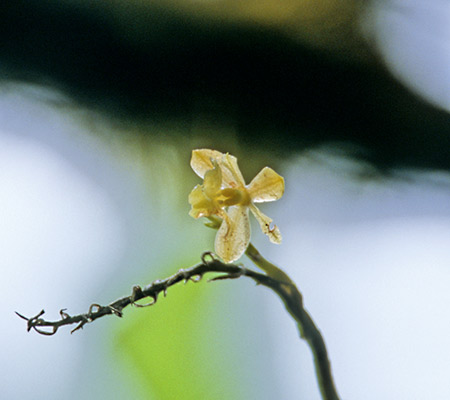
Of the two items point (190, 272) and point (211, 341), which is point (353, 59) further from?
point (190, 272)

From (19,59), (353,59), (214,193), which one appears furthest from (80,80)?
(214,193)

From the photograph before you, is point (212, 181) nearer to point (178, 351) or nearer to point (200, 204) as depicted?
point (200, 204)

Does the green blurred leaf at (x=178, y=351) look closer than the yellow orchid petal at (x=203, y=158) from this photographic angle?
No

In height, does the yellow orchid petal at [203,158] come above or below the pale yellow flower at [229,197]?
above

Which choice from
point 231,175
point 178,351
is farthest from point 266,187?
point 178,351

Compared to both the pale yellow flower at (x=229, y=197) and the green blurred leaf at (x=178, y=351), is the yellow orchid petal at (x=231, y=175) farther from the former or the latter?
the green blurred leaf at (x=178, y=351)

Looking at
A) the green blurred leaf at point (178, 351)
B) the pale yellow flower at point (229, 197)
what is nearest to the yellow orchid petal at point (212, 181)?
the pale yellow flower at point (229, 197)

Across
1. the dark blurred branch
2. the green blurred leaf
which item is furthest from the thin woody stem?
Result: the green blurred leaf
